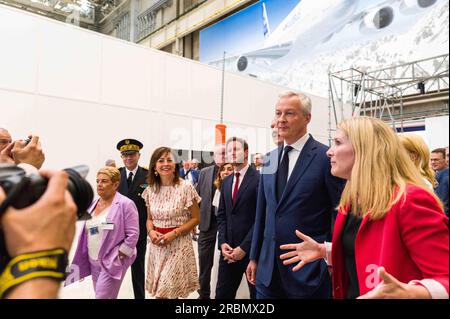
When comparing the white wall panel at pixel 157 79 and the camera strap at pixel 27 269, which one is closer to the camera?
the camera strap at pixel 27 269

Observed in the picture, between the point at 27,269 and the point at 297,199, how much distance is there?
74 centimetres

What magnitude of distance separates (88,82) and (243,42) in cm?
70

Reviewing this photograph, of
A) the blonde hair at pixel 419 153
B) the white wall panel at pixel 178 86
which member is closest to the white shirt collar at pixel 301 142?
the blonde hair at pixel 419 153

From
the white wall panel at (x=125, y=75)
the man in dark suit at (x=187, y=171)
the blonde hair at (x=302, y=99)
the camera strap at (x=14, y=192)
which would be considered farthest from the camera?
the man in dark suit at (x=187, y=171)

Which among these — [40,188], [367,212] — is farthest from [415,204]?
[40,188]

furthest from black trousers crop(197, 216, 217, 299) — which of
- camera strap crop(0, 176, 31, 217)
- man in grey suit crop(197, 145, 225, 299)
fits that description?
camera strap crop(0, 176, 31, 217)

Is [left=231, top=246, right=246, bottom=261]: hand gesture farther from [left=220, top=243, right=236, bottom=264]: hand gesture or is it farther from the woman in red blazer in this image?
the woman in red blazer

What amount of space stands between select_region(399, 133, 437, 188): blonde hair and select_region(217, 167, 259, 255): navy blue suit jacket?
0.94 m

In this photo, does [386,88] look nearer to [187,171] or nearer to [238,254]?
[238,254]

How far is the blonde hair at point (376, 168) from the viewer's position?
57 cm

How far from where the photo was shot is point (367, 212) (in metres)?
0.59

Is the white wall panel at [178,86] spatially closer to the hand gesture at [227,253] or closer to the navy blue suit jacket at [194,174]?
the navy blue suit jacket at [194,174]

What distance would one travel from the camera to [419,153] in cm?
58

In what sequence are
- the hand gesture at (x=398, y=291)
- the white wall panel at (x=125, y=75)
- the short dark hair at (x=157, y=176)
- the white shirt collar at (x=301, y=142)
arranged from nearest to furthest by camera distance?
1. the hand gesture at (x=398, y=291)
2. the white shirt collar at (x=301, y=142)
3. the white wall panel at (x=125, y=75)
4. the short dark hair at (x=157, y=176)
